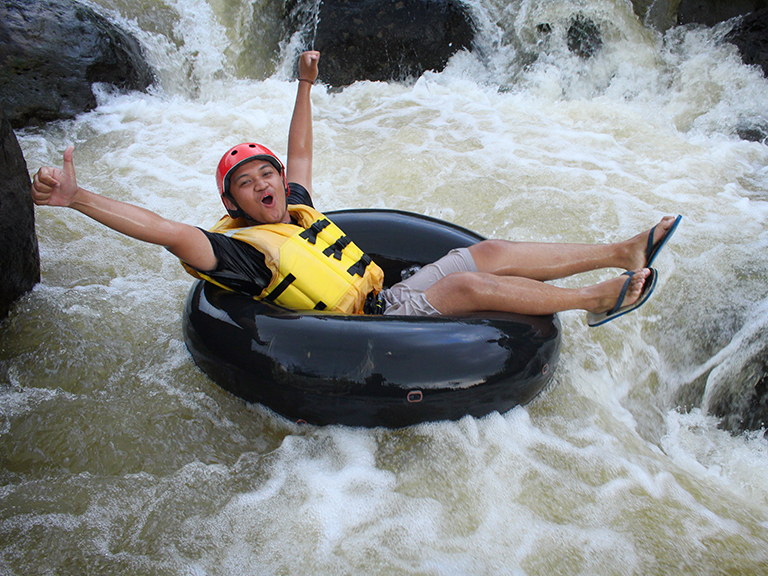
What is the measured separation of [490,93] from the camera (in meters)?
7.24

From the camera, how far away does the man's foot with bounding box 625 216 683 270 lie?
280 cm

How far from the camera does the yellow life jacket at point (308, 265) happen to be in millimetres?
2697

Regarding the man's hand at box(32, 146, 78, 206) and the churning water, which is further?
the churning water

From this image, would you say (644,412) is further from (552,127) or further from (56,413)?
(552,127)

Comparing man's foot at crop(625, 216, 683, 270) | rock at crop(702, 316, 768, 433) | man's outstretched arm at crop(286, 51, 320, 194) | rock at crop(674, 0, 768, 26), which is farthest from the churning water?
rock at crop(674, 0, 768, 26)

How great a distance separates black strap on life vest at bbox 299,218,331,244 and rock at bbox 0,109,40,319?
1.56 metres

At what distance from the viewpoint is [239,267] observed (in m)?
2.59

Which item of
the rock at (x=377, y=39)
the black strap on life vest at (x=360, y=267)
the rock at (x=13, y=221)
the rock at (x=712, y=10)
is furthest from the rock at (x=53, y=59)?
the rock at (x=712, y=10)

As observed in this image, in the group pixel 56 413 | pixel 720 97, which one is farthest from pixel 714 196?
pixel 56 413

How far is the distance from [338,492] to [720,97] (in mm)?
7000

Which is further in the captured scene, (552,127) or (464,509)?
(552,127)

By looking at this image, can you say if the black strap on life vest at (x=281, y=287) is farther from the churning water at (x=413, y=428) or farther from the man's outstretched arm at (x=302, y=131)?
the man's outstretched arm at (x=302, y=131)

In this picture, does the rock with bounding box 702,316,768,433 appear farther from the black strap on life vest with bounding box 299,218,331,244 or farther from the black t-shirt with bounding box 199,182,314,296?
the black t-shirt with bounding box 199,182,314,296

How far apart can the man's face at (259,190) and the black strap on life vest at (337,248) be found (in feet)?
1.01
